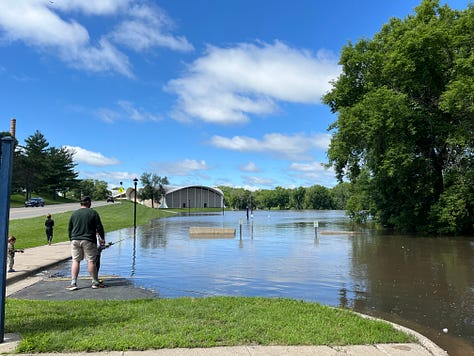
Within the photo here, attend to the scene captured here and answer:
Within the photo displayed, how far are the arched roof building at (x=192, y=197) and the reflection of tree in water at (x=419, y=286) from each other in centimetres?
12031

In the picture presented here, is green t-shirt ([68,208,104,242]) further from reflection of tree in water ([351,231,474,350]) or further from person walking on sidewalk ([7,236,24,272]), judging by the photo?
reflection of tree in water ([351,231,474,350])

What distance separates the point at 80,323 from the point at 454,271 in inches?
469

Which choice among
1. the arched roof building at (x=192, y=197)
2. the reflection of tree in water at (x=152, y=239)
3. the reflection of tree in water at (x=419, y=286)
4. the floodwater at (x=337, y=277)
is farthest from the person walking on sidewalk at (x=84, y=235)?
the arched roof building at (x=192, y=197)

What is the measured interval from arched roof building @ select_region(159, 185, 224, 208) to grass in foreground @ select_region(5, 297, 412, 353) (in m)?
129

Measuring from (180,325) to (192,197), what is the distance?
13767 cm

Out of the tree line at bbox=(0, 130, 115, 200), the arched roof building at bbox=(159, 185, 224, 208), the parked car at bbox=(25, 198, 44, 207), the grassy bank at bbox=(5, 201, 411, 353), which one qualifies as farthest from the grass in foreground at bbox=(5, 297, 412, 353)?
the arched roof building at bbox=(159, 185, 224, 208)

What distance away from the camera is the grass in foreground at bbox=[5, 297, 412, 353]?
188 inches

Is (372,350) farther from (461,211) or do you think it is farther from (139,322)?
(461,211)

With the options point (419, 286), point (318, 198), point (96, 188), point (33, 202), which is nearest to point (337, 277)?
point (419, 286)

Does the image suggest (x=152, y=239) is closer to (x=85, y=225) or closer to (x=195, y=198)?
(x=85, y=225)

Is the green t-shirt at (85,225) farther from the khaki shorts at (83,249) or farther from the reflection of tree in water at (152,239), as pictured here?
the reflection of tree in water at (152,239)

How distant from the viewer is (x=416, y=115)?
27.7 metres

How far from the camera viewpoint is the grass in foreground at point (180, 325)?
15.7ft

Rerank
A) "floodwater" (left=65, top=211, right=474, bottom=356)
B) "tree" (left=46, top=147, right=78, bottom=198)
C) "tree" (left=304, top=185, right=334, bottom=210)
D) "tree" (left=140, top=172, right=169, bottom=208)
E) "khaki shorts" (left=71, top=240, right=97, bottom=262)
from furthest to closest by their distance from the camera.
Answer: "tree" (left=304, top=185, right=334, bottom=210), "tree" (left=140, top=172, right=169, bottom=208), "tree" (left=46, top=147, right=78, bottom=198), "khaki shorts" (left=71, top=240, right=97, bottom=262), "floodwater" (left=65, top=211, right=474, bottom=356)
